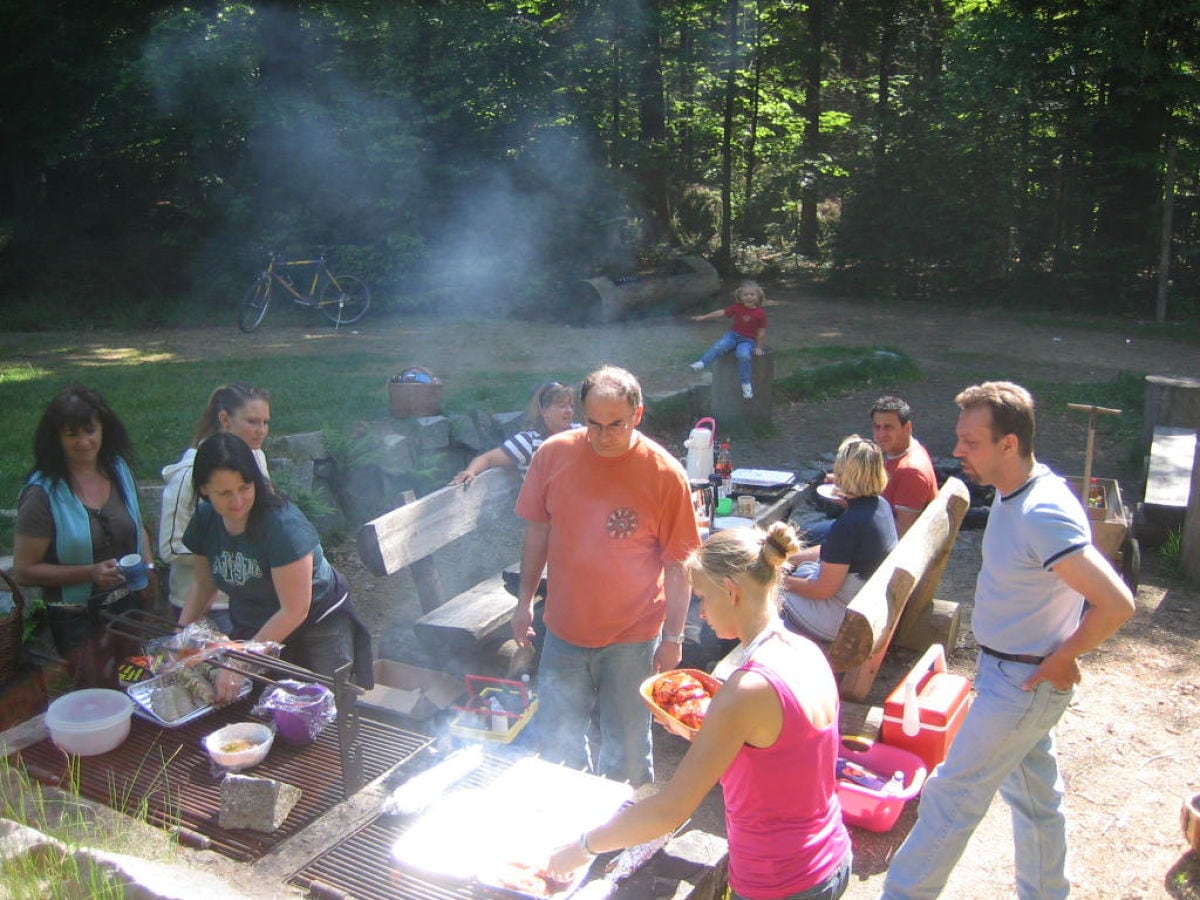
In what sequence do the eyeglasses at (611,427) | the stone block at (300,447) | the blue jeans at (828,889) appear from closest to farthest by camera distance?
the blue jeans at (828,889) < the eyeglasses at (611,427) < the stone block at (300,447)

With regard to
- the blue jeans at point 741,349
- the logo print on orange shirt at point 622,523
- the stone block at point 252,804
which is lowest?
the stone block at point 252,804

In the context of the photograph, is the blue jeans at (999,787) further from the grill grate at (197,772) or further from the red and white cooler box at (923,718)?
the grill grate at (197,772)

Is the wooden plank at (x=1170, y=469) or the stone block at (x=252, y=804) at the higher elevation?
the stone block at (x=252, y=804)

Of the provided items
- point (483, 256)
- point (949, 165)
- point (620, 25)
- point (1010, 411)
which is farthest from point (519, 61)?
point (1010, 411)

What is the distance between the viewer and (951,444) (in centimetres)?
865

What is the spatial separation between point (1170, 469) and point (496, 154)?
1115 centimetres

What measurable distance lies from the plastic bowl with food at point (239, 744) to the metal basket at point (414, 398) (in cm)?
414

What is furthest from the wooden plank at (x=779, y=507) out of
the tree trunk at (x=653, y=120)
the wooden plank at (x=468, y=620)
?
the tree trunk at (x=653, y=120)

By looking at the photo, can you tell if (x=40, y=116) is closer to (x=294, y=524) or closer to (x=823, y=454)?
(x=823, y=454)

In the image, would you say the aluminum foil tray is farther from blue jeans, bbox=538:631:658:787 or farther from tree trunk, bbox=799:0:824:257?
tree trunk, bbox=799:0:824:257

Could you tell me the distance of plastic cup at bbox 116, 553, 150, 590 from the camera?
160 inches

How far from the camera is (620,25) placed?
53.3 ft

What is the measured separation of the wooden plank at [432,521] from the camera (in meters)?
4.46

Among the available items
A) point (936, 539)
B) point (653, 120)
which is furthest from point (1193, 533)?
point (653, 120)
